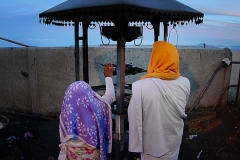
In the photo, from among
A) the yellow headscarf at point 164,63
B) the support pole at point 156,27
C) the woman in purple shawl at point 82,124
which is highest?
the support pole at point 156,27

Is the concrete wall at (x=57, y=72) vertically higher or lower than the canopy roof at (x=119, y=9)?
lower

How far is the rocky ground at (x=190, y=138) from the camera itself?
4.22m

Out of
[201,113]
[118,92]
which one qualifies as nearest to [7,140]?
[118,92]

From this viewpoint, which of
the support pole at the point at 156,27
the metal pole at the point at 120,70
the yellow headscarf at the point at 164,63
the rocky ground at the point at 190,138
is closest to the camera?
the yellow headscarf at the point at 164,63

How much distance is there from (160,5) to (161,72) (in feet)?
2.55

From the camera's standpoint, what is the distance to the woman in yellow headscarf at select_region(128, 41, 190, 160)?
2312mm

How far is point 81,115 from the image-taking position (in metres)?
2.18

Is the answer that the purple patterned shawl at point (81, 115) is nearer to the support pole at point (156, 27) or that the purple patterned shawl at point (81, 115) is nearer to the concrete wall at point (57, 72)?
the support pole at point (156, 27)

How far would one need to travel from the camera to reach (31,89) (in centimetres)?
614

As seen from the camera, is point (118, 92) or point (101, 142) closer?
point (101, 142)

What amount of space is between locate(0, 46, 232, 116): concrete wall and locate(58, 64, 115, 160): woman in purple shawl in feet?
10.6

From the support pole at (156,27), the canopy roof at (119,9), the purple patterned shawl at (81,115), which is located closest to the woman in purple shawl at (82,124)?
the purple patterned shawl at (81,115)

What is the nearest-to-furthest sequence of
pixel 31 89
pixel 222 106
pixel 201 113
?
pixel 201 113 < pixel 222 106 < pixel 31 89

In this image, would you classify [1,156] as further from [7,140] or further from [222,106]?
[222,106]
